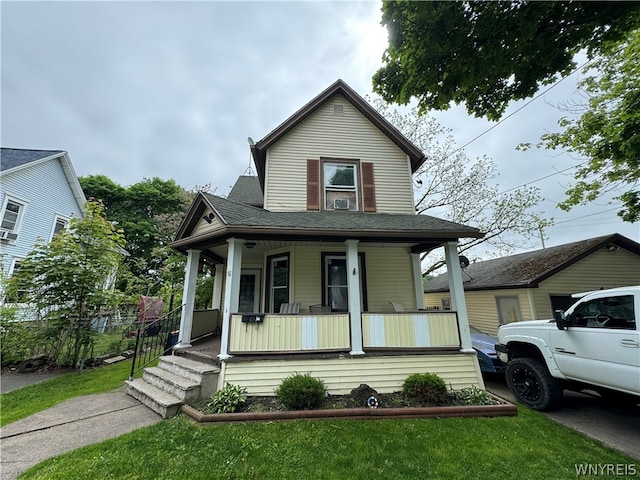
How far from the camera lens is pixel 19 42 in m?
7.24

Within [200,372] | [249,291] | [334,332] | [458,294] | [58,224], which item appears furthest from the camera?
[58,224]

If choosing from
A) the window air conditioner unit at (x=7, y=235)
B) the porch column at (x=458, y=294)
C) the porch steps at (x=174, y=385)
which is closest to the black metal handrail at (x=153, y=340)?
the porch steps at (x=174, y=385)

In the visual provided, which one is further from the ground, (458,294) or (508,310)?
(458,294)

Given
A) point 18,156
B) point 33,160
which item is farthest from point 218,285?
point 18,156

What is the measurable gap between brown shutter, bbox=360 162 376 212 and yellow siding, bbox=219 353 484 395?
4324 mm

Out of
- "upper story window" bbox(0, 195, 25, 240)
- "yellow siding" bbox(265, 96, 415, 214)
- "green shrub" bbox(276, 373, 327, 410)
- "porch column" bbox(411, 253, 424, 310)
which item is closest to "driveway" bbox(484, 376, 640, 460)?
"porch column" bbox(411, 253, 424, 310)

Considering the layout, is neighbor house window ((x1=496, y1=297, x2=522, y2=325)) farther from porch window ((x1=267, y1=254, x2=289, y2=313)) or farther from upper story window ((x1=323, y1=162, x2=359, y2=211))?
porch window ((x1=267, y1=254, x2=289, y2=313))

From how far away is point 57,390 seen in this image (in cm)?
575

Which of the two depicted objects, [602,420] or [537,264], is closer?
[602,420]

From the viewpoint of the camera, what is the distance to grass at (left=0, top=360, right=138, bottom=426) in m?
4.71

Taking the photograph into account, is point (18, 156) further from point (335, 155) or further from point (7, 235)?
point (335, 155)

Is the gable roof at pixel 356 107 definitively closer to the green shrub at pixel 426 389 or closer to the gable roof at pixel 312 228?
the gable roof at pixel 312 228

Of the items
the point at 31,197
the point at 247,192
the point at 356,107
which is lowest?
the point at 247,192

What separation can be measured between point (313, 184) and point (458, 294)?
4.96m
